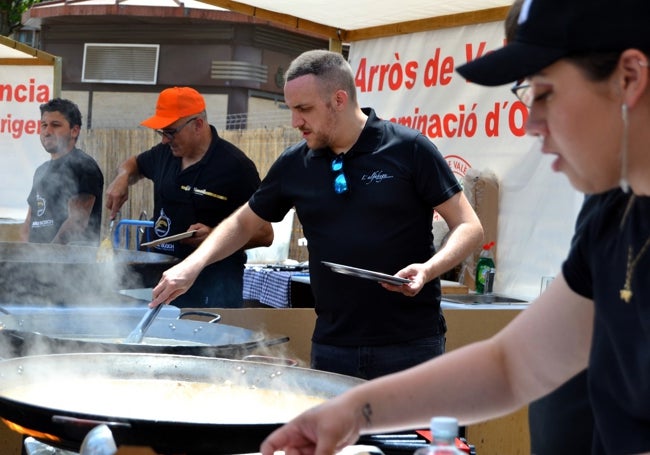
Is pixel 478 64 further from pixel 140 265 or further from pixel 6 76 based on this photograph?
pixel 6 76

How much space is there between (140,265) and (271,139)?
24.9 ft

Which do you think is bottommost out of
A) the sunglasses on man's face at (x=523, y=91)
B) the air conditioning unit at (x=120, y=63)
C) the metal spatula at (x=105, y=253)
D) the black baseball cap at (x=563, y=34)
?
the metal spatula at (x=105, y=253)

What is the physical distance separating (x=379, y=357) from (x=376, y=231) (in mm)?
461

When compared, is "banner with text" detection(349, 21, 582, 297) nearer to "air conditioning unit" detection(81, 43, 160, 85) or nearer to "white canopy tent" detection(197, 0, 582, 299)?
"white canopy tent" detection(197, 0, 582, 299)

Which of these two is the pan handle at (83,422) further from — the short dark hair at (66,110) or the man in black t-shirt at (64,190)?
the short dark hair at (66,110)

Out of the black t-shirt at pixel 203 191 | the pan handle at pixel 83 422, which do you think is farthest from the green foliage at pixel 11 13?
the pan handle at pixel 83 422

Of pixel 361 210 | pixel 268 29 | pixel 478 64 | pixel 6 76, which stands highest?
→ pixel 268 29

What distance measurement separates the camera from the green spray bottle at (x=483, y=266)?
5.21 metres

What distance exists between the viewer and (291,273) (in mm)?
6074

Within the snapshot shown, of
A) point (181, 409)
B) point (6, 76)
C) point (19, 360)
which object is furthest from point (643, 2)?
point (6, 76)

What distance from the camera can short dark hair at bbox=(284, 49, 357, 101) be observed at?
3562 mm

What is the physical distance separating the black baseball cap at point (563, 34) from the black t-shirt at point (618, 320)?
10.5 inches

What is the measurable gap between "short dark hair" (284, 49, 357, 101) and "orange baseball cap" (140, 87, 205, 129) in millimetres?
1335

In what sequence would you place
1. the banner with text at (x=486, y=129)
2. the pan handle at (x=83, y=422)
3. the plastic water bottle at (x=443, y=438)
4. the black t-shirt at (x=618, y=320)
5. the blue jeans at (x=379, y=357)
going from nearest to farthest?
the plastic water bottle at (x=443, y=438), the black t-shirt at (x=618, y=320), the pan handle at (x=83, y=422), the blue jeans at (x=379, y=357), the banner with text at (x=486, y=129)
